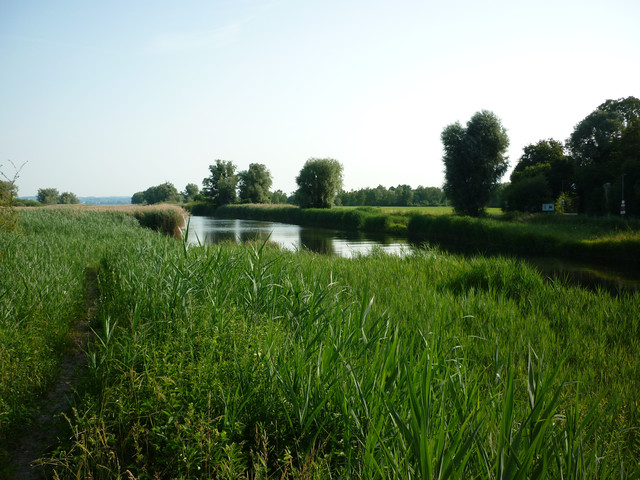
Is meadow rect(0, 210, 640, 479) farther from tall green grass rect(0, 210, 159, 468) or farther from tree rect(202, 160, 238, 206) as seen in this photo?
tree rect(202, 160, 238, 206)

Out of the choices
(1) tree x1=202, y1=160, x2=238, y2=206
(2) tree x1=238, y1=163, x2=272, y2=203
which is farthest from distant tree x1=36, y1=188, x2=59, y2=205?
(2) tree x1=238, y1=163, x2=272, y2=203

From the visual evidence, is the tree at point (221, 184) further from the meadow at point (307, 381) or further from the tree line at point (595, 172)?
the meadow at point (307, 381)

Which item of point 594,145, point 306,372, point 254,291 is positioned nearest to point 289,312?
point 254,291

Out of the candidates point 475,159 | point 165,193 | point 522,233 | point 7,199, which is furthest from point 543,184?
point 165,193

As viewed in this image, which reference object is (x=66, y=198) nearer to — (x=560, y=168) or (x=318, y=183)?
(x=318, y=183)

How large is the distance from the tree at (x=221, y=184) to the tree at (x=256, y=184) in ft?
6.20

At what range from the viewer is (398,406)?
227 centimetres

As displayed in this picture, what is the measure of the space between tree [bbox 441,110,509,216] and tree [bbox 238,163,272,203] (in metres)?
39.8

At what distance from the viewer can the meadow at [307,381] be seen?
187cm

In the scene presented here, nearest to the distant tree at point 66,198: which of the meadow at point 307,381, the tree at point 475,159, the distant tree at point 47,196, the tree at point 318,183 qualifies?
the distant tree at point 47,196

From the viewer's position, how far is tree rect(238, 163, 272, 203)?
64688 millimetres

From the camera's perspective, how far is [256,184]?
64625mm

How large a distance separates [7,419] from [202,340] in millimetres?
1372

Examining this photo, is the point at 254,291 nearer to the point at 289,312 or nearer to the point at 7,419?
the point at 289,312
